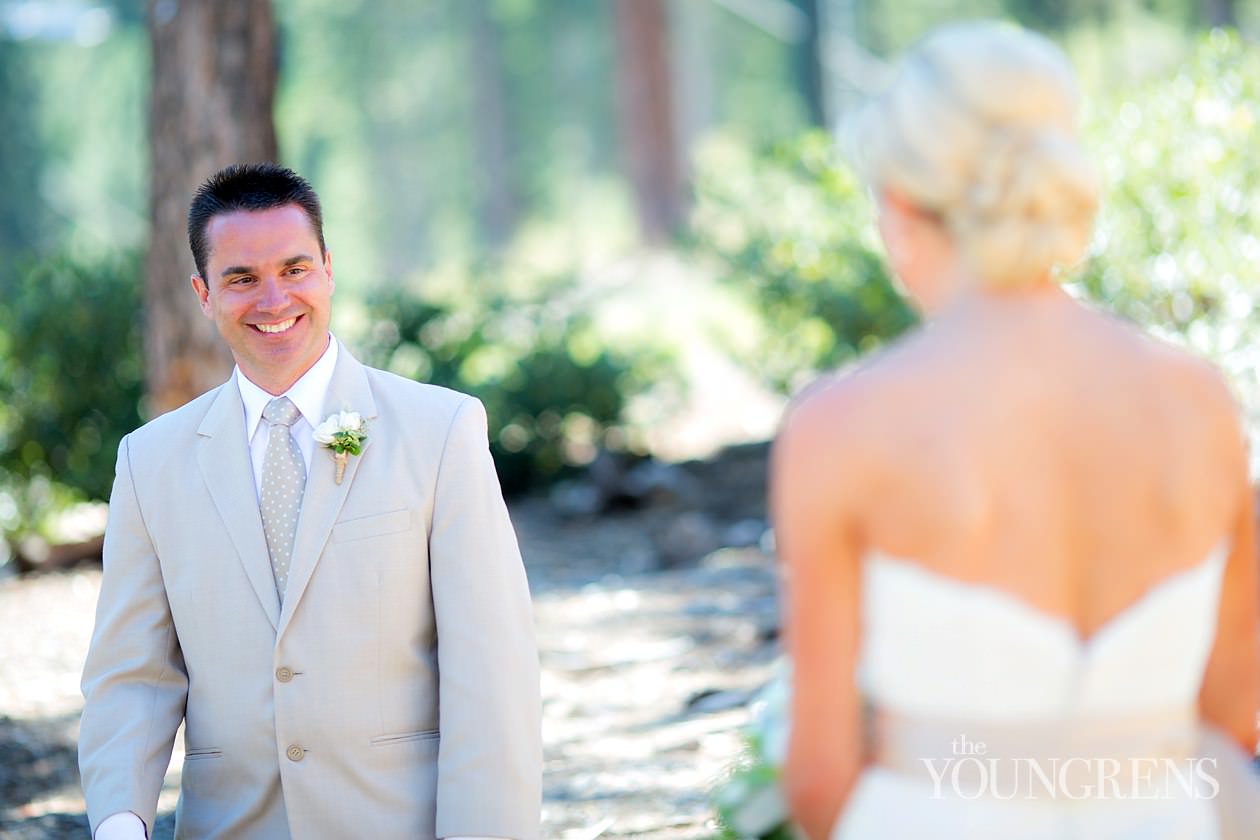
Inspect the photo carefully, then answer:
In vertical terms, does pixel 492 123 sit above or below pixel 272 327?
above

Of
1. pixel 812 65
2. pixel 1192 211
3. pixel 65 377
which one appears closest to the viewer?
pixel 1192 211

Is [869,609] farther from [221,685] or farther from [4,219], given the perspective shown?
[4,219]

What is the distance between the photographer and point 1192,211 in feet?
28.3

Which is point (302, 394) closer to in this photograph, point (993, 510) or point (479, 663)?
point (479, 663)

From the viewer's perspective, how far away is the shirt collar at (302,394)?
3.24 metres

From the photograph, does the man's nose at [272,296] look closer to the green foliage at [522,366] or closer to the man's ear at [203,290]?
the man's ear at [203,290]

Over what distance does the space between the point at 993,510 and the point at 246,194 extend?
6.17ft

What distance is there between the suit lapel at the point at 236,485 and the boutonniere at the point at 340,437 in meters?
0.18

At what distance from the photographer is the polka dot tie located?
315cm

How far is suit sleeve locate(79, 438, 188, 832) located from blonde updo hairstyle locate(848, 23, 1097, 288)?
1870 millimetres

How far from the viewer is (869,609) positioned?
1953 mm

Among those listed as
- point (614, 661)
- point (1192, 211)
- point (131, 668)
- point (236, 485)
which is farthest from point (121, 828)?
point (1192, 211)

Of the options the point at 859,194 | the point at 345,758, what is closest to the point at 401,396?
the point at 345,758

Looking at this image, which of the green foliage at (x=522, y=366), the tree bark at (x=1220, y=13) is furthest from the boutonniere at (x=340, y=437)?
the tree bark at (x=1220, y=13)
